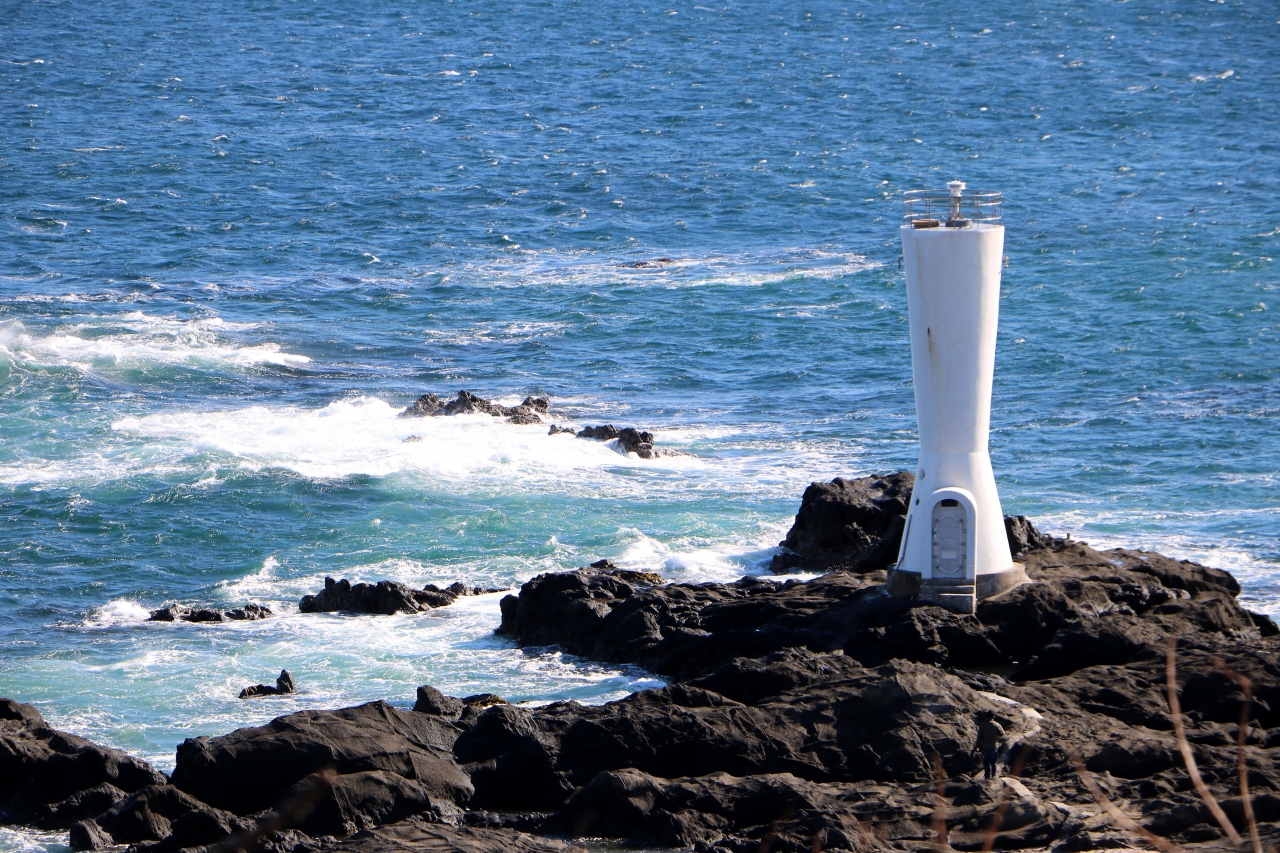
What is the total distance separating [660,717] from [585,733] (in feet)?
2.21

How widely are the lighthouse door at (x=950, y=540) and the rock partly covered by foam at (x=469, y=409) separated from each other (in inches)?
570

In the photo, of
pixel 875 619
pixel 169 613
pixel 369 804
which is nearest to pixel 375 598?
pixel 169 613

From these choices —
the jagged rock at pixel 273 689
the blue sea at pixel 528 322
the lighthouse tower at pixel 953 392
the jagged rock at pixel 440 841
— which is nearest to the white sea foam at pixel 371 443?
the blue sea at pixel 528 322

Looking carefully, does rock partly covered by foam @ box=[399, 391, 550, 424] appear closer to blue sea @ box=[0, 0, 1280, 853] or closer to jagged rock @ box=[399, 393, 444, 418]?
jagged rock @ box=[399, 393, 444, 418]

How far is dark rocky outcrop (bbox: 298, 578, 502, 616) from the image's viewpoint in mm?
21391

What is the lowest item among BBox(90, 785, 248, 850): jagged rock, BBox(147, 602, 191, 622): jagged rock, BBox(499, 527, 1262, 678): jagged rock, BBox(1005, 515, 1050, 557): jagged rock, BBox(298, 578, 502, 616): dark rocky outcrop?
BBox(90, 785, 248, 850): jagged rock

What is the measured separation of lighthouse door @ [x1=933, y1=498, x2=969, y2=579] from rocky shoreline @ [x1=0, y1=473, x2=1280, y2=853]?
546mm

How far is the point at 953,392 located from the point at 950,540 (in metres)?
1.63

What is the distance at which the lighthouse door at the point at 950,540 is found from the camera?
699 inches

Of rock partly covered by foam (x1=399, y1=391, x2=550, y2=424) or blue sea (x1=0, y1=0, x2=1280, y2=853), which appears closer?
blue sea (x1=0, y1=0, x2=1280, y2=853)

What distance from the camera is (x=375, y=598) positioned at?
21.5 meters

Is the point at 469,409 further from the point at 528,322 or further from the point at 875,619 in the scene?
the point at 875,619

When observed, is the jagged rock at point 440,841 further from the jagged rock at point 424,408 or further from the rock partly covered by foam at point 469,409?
the jagged rock at point 424,408

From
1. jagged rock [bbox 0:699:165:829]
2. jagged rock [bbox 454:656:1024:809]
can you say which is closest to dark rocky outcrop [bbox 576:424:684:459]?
jagged rock [bbox 454:656:1024:809]
